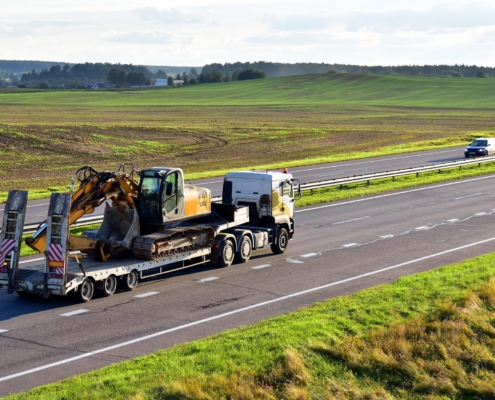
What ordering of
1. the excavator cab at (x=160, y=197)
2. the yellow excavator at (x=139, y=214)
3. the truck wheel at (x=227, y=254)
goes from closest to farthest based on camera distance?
1. the yellow excavator at (x=139, y=214)
2. the excavator cab at (x=160, y=197)
3. the truck wheel at (x=227, y=254)

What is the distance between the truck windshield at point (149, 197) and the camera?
67.2 feet

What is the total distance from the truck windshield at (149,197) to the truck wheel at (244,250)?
3.27 meters

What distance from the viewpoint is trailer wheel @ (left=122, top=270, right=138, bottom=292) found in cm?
1927

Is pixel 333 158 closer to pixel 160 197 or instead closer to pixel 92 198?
pixel 160 197

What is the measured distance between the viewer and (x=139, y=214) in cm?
2070

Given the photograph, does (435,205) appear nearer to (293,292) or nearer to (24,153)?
(293,292)

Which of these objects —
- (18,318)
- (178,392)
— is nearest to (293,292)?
(18,318)

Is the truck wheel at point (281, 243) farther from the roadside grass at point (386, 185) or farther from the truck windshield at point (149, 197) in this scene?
the roadside grass at point (386, 185)

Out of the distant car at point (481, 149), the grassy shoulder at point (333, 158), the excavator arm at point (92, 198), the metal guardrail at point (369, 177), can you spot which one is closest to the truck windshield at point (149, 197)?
the excavator arm at point (92, 198)

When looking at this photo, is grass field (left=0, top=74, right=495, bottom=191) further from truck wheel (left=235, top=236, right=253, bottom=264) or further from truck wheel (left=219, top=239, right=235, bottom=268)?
truck wheel (left=219, top=239, right=235, bottom=268)

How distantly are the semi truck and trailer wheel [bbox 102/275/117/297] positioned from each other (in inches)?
1.3

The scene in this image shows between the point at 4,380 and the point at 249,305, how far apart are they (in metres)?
6.44

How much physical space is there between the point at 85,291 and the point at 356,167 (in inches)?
1374

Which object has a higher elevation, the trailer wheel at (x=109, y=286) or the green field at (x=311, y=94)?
the green field at (x=311, y=94)
